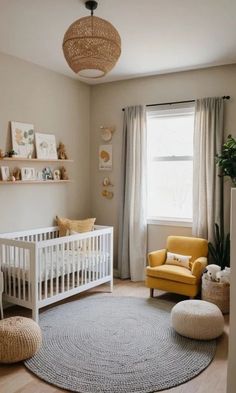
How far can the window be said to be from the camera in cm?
462

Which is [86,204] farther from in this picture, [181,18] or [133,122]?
[181,18]

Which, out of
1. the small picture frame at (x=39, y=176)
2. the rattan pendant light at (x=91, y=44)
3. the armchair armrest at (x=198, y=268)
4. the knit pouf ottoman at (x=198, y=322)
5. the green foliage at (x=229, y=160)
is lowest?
the knit pouf ottoman at (x=198, y=322)

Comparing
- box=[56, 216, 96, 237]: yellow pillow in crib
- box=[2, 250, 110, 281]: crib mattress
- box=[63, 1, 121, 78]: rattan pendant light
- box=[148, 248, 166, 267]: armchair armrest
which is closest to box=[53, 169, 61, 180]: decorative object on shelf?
box=[56, 216, 96, 237]: yellow pillow in crib

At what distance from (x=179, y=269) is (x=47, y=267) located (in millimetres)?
1488

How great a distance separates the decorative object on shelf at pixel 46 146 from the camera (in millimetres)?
4254

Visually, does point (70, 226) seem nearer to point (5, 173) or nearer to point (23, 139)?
point (5, 173)

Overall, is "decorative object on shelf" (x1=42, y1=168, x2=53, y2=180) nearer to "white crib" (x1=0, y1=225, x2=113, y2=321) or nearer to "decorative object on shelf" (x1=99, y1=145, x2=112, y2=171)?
"white crib" (x1=0, y1=225, x2=113, y2=321)

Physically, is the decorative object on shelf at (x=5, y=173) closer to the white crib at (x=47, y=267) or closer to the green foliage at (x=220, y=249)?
the white crib at (x=47, y=267)

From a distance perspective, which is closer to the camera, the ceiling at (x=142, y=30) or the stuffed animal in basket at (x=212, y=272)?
the ceiling at (x=142, y=30)

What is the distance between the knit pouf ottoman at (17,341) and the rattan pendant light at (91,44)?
198 centimetres

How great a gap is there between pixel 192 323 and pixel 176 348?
24 centimetres

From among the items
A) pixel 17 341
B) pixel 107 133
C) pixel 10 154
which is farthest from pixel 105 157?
pixel 17 341

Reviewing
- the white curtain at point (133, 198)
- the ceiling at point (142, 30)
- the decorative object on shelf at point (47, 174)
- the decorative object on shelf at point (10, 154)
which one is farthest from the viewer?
the white curtain at point (133, 198)

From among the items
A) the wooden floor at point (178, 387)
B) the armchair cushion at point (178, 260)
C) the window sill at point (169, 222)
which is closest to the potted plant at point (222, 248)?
the armchair cushion at point (178, 260)
